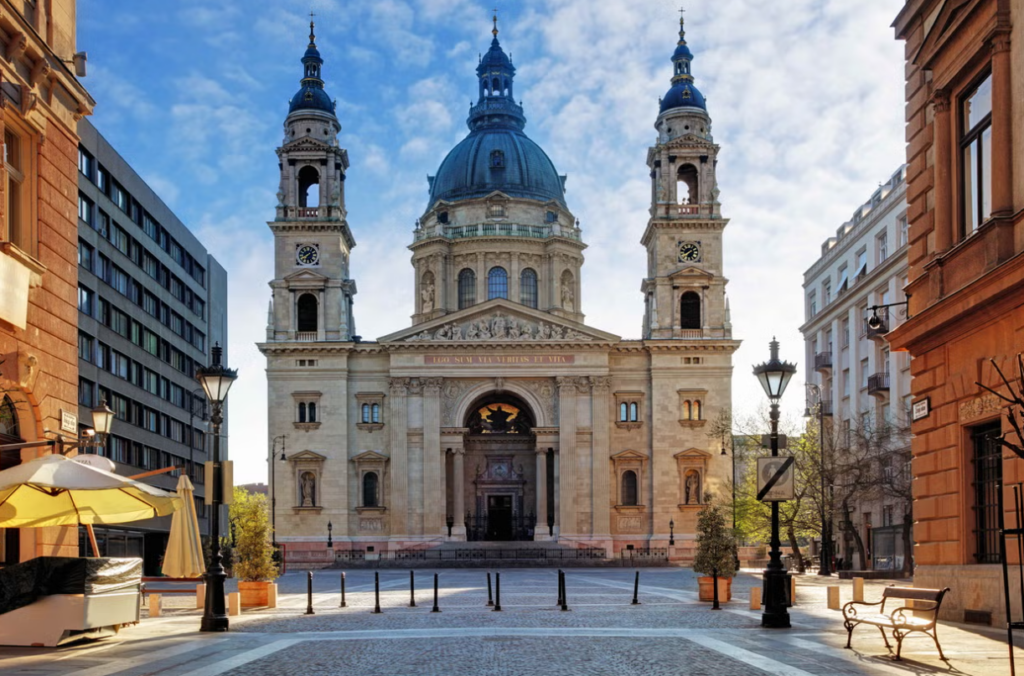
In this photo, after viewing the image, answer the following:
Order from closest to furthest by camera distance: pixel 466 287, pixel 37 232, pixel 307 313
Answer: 1. pixel 37 232
2. pixel 307 313
3. pixel 466 287

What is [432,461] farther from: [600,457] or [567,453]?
[600,457]

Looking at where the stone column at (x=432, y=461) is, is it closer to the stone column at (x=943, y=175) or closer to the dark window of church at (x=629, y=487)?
the dark window of church at (x=629, y=487)

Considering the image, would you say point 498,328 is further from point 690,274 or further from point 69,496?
point 69,496

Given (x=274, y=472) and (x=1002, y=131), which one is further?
A: (x=274, y=472)

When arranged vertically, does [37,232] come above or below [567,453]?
above

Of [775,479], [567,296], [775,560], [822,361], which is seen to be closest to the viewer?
[775,560]

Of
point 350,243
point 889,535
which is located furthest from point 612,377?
point 889,535

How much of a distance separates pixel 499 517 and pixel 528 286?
16.8 m

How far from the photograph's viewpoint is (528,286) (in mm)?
88500

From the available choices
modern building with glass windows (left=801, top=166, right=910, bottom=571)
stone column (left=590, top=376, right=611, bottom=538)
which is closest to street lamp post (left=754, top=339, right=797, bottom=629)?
modern building with glass windows (left=801, top=166, right=910, bottom=571)

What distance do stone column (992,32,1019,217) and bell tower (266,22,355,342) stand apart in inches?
2451

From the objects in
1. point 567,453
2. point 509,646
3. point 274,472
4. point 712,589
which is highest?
point 567,453

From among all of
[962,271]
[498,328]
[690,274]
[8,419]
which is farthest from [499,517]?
[962,271]

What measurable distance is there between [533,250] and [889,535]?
4191cm
